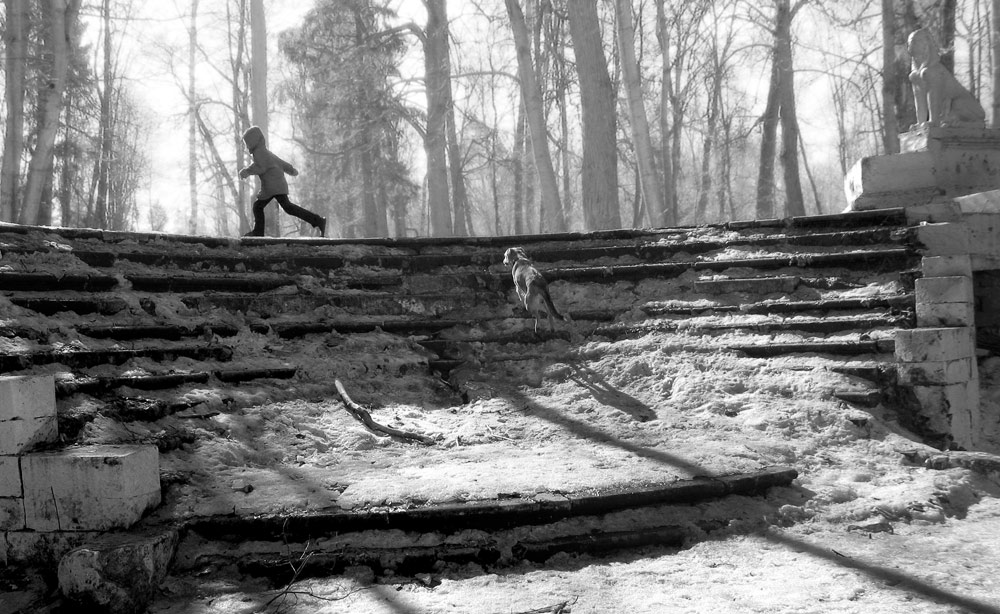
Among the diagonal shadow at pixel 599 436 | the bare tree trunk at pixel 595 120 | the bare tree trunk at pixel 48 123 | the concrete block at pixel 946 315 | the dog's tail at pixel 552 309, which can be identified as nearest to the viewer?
the diagonal shadow at pixel 599 436

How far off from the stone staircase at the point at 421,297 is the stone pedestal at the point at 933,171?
129 cm

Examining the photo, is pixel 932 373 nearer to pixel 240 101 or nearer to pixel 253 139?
pixel 253 139

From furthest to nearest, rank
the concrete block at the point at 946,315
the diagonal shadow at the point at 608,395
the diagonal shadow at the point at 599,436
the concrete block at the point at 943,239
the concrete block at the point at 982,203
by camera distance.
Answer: the concrete block at the point at 982,203, the concrete block at the point at 943,239, the concrete block at the point at 946,315, the diagonal shadow at the point at 608,395, the diagonal shadow at the point at 599,436

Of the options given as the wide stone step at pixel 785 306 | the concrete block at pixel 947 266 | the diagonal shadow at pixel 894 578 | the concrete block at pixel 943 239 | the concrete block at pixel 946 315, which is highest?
the concrete block at pixel 943 239

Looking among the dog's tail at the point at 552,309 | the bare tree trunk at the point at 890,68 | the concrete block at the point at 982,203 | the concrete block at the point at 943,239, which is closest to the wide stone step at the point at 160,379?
the dog's tail at the point at 552,309

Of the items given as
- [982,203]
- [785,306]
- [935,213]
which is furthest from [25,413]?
[982,203]

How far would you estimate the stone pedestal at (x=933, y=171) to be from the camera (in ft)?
28.7

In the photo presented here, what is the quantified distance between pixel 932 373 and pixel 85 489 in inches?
231

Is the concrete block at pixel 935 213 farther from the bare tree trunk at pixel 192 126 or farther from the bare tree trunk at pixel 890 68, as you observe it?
the bare tree trunk at pixel 192 126

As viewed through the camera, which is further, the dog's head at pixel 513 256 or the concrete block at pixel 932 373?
the dog's head at pixel 513 256

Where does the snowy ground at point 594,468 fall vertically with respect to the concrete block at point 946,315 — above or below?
below

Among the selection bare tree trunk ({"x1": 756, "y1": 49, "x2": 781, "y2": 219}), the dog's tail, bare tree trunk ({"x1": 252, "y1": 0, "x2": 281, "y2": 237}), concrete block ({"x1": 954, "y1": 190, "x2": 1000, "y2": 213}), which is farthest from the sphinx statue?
bare tree trunk ({"x1": 252, "y1": 0, "x2": 281, "y2": 237})

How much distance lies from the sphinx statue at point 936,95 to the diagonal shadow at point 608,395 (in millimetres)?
5875

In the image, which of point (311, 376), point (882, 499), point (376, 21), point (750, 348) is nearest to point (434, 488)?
point (311, 376)
